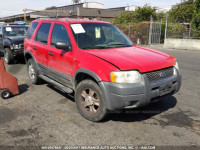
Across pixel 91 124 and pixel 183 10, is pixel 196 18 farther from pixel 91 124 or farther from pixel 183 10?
pixel 91 124

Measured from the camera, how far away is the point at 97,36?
413 centimetres

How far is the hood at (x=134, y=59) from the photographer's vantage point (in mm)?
3074

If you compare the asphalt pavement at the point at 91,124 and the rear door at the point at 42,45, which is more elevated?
the rear door at the point at 42,45

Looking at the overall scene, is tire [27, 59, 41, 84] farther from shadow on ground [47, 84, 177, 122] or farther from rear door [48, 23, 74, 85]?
shadow on ground [47, 84, 177, 122]

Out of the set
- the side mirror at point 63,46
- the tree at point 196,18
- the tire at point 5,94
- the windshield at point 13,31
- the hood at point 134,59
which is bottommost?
the tire at point 5,94

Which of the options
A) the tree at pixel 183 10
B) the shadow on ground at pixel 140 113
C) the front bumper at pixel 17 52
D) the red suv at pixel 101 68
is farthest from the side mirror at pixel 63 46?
the tree at pixel 183 10

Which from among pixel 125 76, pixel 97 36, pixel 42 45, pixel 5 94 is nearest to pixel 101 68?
pixel 125 76

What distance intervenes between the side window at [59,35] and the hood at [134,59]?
777 millimetres

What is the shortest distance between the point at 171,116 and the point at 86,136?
1759mm

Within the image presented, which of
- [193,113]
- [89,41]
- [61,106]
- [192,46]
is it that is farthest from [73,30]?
[192,46]

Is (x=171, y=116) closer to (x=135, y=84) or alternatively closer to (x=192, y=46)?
(x=135, y=84)

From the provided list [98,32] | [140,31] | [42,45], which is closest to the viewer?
[98,32]

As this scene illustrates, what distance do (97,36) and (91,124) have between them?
182cm

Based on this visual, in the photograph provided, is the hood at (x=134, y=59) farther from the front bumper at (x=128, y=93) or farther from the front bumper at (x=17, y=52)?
the front bumper at (x=17, y=52)
